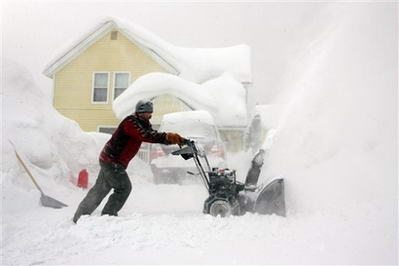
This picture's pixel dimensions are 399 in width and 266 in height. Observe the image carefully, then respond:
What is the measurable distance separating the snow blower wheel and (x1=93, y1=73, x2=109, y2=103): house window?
11.6 m

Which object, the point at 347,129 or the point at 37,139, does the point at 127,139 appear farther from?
the point at 37,139

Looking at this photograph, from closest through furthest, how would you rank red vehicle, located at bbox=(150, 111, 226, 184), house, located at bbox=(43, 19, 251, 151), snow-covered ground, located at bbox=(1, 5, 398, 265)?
1. snow-covered ground, located at bbox=(1, 5, 398, 265)
2. red vehicle, located at bbox=(150, 111, 226, 184)
3. house, located at bbox=(43, 19, 251, 151)

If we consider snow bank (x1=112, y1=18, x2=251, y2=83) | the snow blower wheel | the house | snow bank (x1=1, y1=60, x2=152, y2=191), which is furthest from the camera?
snow bank (x1=112, y1=18, x2=251, y2=83)

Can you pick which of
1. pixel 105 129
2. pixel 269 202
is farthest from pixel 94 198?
pixel 105 129

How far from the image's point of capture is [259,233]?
3.50 meters

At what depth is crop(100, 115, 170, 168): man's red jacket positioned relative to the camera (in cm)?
412

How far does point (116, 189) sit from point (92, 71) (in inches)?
465

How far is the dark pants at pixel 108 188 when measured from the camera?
163 inches

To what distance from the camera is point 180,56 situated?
670 inches

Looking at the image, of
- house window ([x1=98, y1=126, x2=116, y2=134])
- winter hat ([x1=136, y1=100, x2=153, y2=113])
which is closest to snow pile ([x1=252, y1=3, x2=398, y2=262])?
winter hat ([x1=136, y1=100, x2=153, y2=113])

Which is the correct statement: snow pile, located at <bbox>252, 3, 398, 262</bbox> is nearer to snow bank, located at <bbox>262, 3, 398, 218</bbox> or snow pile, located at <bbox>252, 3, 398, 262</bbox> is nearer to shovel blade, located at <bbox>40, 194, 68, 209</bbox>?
snow bank, located at <bbox>262, 3, 398, 218</bbox>

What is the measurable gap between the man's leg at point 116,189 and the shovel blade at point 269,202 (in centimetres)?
138

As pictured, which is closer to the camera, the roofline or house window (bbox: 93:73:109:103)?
house window (bbox: 93:73:109:103)

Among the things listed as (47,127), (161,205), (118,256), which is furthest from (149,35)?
(118,256)
